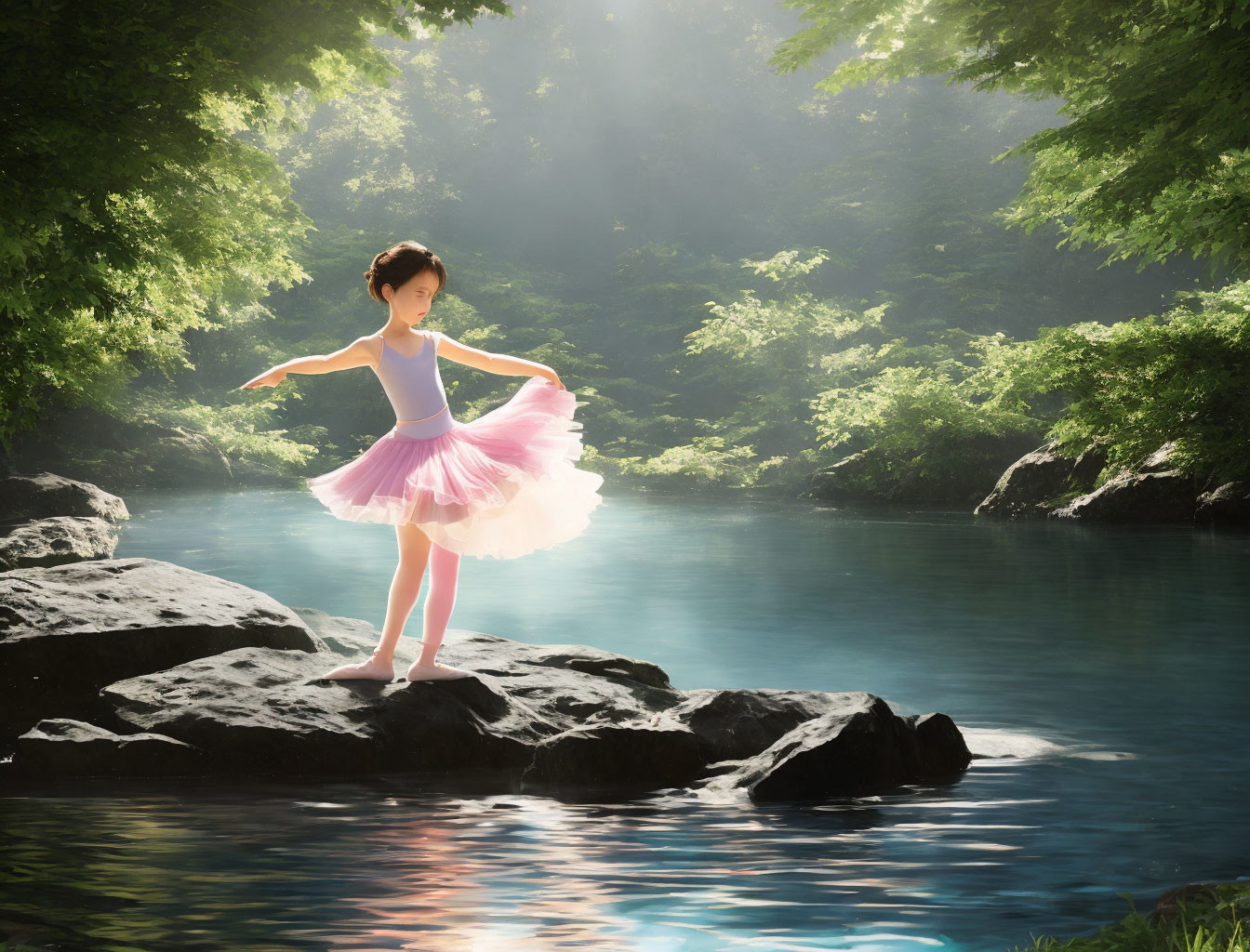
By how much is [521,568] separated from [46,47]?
Result: 10948 millimetres

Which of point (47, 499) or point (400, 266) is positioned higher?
point (47, 499)

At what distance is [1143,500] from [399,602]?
723 inches

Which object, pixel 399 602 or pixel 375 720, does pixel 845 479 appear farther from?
pixel 375 720

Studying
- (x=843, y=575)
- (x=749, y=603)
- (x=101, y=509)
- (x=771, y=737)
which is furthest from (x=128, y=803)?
(x=101, y=509)

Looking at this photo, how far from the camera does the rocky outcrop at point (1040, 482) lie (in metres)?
23.6

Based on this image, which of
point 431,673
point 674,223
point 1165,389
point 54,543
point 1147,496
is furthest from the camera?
point 674,223

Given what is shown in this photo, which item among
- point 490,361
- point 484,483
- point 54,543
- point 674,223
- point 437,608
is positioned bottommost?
point 437,608

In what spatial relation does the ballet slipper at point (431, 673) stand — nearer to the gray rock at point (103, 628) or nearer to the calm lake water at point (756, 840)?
the calm lake water at point (756, 840)

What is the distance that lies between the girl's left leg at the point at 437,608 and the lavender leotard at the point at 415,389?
64 centimetres

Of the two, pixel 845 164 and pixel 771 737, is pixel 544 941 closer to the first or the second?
pixel 771 737

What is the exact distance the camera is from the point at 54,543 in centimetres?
1495

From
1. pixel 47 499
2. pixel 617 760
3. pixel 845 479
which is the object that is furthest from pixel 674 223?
pixel 617 760

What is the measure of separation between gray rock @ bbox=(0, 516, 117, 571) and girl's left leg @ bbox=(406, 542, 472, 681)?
28.6ft

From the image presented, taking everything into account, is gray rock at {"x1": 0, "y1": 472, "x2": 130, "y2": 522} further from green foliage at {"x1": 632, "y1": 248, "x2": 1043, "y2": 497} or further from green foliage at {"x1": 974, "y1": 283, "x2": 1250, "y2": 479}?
green foliage at {"x1": 632, "y1": 248, "x2": 1043, "y2": 497}
